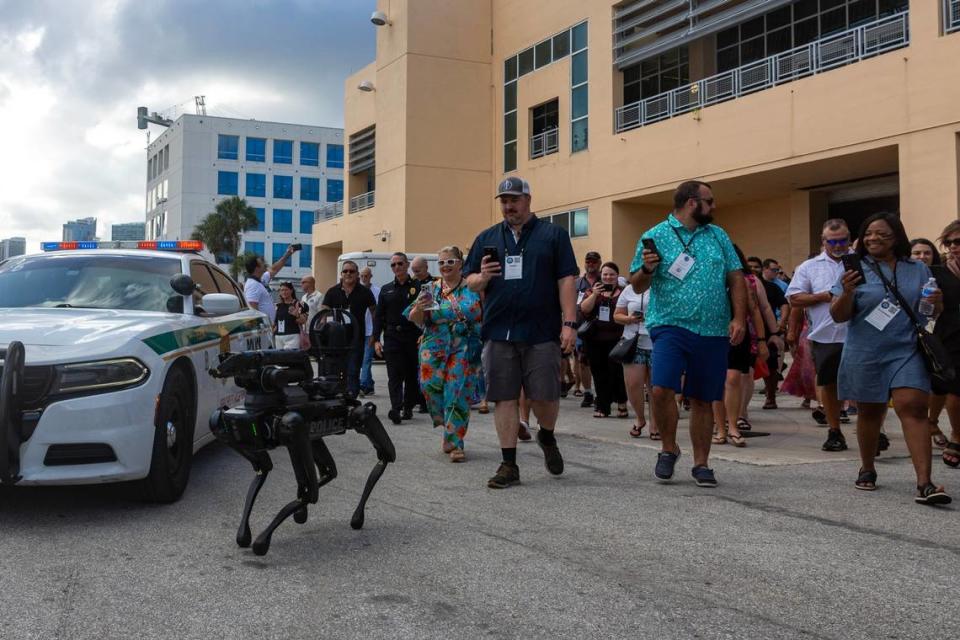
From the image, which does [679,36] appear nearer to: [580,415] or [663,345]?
[580,415]

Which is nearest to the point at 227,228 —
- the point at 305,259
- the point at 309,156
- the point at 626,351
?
the point at 305,259

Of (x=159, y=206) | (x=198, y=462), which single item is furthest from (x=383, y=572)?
(x=159, y=206)

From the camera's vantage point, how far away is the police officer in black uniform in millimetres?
9852

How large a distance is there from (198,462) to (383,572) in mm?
3332

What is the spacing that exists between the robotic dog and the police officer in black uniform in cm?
510

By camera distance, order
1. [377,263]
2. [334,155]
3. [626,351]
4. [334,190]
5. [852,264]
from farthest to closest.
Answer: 1. [334,190]
2. [334,155]
3. [377,263]
4. [626,351]
5. [852,264]

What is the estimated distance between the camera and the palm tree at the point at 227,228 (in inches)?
2532

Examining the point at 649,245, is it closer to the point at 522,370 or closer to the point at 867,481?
the point at 522,370

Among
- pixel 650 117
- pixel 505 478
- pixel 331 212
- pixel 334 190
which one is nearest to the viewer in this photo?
pixel 505 478

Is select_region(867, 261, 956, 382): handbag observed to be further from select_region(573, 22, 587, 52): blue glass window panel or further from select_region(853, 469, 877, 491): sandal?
select_region(573, 22, 587, 52): blue glass window panel

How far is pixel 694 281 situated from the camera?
5871 mm

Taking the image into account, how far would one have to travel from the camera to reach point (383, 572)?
3.94 meters

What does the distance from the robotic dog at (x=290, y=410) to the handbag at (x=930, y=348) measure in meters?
3.32

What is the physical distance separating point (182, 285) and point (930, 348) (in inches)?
184
